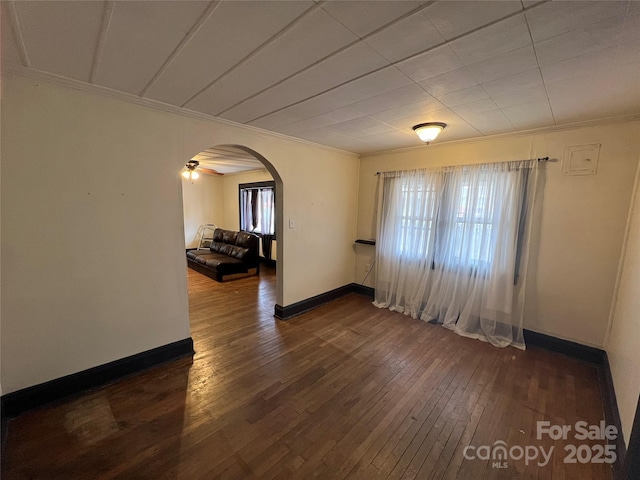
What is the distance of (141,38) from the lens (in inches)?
51.3

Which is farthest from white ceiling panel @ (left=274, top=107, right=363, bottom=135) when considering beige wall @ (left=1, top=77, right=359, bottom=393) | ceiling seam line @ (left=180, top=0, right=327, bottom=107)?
ceiling seam line @ (left=180, top=0, right=327, bottom=107)

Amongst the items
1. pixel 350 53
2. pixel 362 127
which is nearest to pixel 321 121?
pixel 362 127

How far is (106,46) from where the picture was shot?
1372 mm

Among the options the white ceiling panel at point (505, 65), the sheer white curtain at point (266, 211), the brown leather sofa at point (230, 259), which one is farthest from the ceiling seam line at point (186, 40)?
the sheer white curtain at point (266, 211)

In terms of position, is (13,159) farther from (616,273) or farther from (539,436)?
(616,273)

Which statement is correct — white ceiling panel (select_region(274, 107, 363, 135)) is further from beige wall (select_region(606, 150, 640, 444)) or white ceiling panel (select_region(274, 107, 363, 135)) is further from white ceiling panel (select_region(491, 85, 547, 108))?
beige wall (select_region(606, 150, 640, 444))

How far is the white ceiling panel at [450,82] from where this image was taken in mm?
1579

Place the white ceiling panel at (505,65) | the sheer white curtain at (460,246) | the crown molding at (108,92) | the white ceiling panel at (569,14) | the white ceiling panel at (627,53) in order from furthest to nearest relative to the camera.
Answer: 1. the sheer white curtain at (460,246)
2. the crown molding at (108,92)
3. the white ceiling panel at (505,65)
4. the white ceiling panel at (627,53)
5. the white ceiling panel at (569,14)

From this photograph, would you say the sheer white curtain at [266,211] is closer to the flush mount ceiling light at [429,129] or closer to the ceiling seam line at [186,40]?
the flush mount ceiling light at [429,129]

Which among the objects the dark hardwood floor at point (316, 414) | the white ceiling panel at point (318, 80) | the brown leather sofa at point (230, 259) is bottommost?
the dark hardwood floor at point (316, 414)

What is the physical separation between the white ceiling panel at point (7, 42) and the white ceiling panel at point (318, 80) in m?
1.24

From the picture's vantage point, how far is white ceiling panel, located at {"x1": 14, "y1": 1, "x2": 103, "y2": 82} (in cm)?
110

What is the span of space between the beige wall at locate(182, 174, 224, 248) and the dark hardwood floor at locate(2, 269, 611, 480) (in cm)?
514

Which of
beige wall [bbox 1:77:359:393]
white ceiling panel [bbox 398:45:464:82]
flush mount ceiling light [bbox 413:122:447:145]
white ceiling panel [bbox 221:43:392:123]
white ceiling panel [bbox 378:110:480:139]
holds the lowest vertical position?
beige wall [bbox 1:77:359:393]
